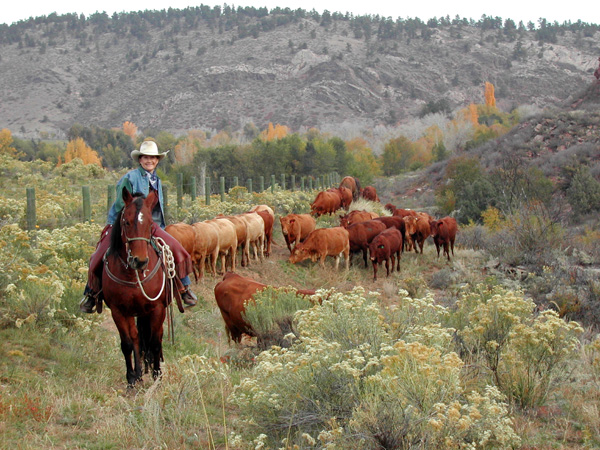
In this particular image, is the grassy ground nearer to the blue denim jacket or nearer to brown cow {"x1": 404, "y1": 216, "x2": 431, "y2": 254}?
the blue denim jacket

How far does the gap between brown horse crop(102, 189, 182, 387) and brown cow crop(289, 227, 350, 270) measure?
1000 cm

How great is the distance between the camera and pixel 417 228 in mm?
20297

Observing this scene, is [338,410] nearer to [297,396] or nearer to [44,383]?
[297,396]

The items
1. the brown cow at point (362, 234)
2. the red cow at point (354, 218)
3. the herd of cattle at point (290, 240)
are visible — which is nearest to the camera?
the herd of cattle at point (290, 240)

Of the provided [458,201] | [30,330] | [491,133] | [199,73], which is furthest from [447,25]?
[30,330]

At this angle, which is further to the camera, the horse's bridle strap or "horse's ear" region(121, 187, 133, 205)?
the horse's bridle strap

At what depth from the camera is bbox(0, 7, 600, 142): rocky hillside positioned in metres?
123

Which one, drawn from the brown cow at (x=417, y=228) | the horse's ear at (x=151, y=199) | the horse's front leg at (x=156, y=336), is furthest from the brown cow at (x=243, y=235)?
the horse's ear at (x=151, y=199)

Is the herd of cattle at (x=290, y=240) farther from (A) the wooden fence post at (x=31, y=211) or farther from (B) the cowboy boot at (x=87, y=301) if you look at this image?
(A) the wooden fence post at (x=31, y=211)

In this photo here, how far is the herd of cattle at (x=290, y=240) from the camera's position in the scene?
9078mm

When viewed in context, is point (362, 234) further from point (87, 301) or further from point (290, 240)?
point (87, 301)

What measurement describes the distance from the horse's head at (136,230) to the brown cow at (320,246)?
10682 millimetres

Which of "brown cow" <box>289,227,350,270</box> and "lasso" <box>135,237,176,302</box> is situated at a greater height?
"lasso" <box>135,237,176,302</box>

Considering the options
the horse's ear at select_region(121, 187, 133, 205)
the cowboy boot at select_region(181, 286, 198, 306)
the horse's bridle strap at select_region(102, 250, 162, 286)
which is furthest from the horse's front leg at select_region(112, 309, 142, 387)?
the horse's ear at select_region(121, 187, 133, 205)
